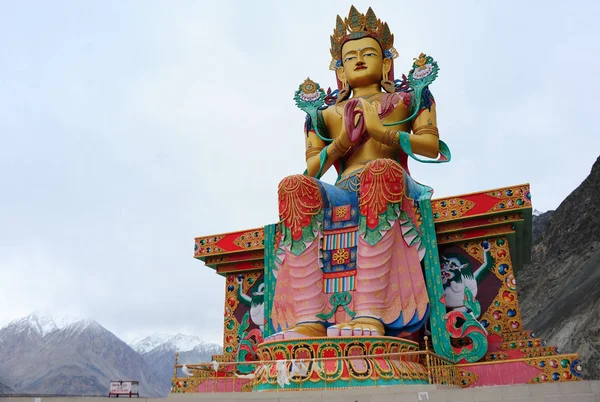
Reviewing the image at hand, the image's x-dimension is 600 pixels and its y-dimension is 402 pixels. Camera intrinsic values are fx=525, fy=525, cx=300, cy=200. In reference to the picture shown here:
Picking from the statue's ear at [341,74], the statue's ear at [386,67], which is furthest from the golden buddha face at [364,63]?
the statue's ear at [341,74]

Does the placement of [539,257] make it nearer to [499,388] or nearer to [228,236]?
[228,236]

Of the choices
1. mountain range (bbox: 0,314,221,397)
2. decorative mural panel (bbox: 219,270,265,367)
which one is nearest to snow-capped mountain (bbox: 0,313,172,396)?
mountain range (bbox: 0,314,221,397)

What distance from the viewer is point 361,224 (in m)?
6.60

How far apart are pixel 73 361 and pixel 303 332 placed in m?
25.7

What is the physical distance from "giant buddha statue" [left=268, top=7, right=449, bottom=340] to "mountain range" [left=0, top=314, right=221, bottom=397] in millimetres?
15392

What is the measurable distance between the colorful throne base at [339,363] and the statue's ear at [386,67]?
484 cm

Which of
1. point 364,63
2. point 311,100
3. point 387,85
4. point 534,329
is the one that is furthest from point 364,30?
point 534,329

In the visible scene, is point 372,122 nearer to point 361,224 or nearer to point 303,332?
point 361,224

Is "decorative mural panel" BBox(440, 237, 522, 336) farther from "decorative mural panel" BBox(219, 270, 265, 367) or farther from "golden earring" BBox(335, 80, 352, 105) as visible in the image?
"golden earring" BBox(335, 80, 352, 105)

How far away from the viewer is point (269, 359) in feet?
19.2

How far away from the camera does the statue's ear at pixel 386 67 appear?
29.3 feet

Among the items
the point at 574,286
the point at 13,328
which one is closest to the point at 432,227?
the point at 574,286

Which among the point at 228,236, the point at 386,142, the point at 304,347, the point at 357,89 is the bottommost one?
the point at 304,347

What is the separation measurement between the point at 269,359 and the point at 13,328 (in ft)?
124
